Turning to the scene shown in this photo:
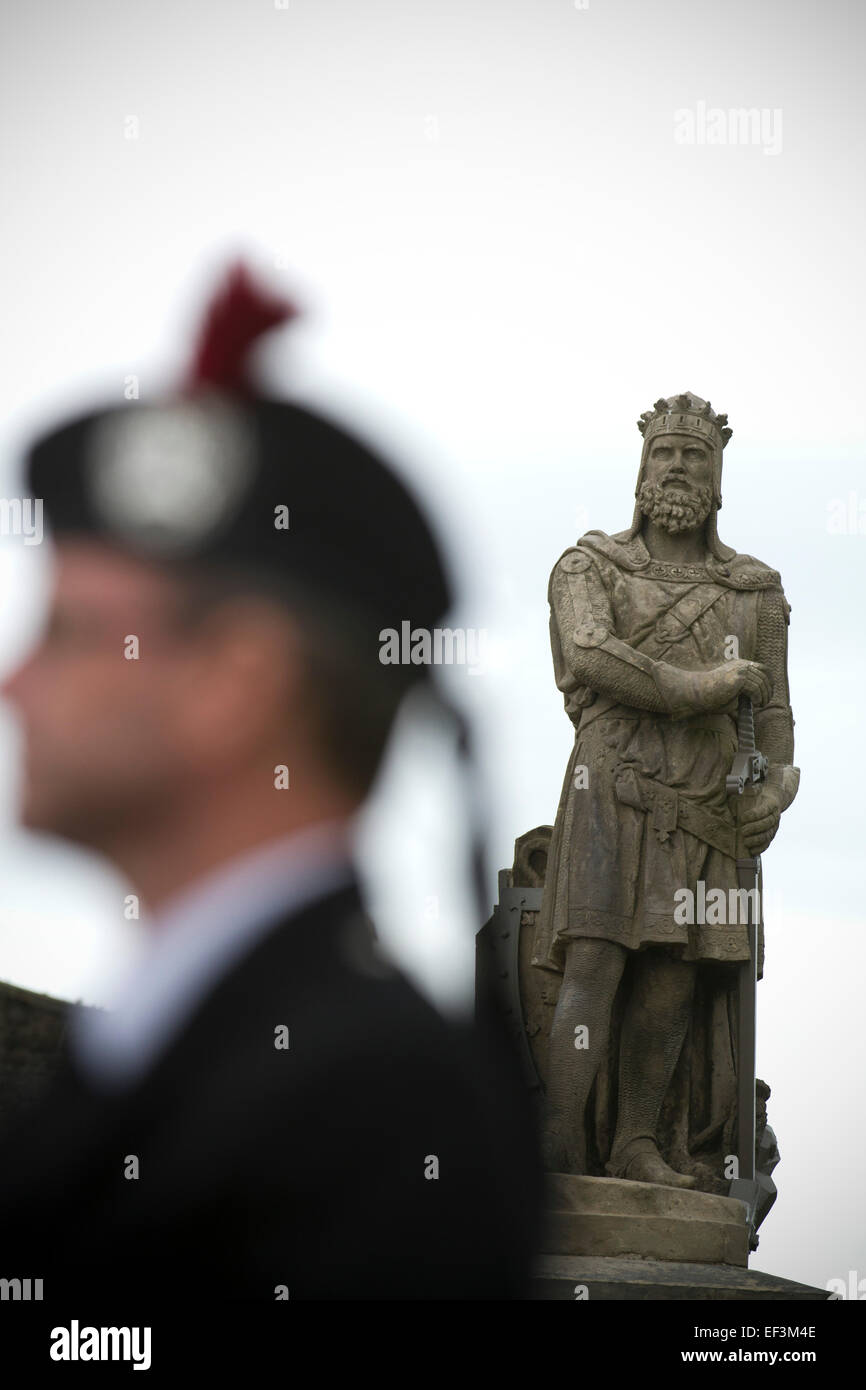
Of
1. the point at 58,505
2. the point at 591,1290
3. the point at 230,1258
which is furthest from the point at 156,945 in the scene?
the point at 591,1290

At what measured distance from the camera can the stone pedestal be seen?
8922 millimetres

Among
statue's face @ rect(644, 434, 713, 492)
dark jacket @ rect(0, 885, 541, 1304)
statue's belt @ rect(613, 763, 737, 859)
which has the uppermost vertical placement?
statue's face @ rect(644, 434, 713, 492)

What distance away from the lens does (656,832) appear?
10625 millimetres

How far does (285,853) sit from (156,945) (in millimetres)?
145

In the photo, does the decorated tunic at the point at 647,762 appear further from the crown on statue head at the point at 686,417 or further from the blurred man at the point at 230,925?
the blurred man at the point at 230,925

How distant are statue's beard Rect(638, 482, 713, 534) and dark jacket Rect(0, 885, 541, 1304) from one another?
9214 millimetres

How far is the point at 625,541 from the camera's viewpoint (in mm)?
11125

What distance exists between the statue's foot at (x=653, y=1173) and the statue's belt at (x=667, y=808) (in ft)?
5.36

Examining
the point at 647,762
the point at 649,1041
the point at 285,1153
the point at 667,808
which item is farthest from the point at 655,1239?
the point at 285,1153

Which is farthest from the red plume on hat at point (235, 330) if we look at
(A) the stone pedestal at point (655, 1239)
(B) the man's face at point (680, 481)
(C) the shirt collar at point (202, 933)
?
(B) the man's face at point (680, 481)

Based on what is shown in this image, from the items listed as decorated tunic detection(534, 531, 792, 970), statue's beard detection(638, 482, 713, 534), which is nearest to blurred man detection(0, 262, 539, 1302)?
decorated tunic detection(534, 531, 792, 970)

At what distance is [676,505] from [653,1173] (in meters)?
3.51

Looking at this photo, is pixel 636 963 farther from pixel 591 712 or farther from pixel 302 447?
pixel 302 447

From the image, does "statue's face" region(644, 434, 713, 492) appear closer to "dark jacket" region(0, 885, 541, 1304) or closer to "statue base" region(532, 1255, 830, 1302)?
"statue base" region(532, 1255, 830, 1302)
